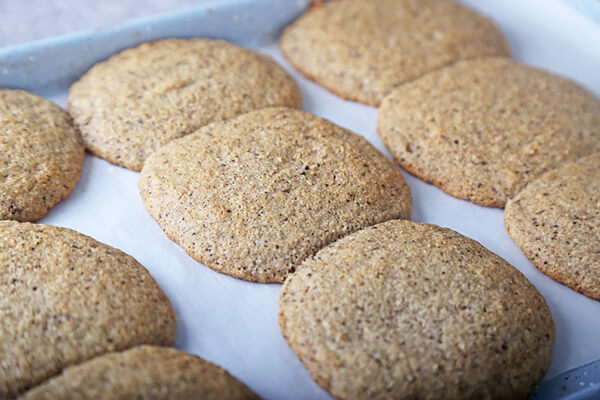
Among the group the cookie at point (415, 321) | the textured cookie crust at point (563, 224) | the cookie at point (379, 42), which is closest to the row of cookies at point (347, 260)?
the cookie at point (415, 321)

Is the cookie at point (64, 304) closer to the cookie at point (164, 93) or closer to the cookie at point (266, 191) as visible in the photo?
the cookie at point (266, 191)

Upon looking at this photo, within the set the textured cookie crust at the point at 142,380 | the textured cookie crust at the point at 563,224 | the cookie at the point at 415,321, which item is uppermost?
the textured cookie crust at the point at 563,224

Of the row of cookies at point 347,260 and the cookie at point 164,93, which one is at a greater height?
the cookie at point 164,93

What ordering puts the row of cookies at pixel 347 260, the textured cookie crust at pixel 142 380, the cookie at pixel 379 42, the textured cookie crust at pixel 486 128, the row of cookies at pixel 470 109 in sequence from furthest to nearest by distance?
1. the cookie at pixel 379 42
2. the textured cookie crust at pixel 486 128
3. the row of cookies at pixel 470 109
4. the row of cookies at pixel 347 260
5. the textured cookie crust at pixel 142 380

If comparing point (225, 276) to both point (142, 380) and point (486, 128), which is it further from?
point (486, 128)

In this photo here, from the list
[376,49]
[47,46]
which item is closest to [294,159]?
[376,49]

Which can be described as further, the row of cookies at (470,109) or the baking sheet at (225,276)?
the row of cookies at (470,109)

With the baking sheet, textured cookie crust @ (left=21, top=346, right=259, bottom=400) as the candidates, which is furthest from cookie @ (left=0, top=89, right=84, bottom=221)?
textured cookie crust @ (left=21, top=346, right=259, bottom=400)
